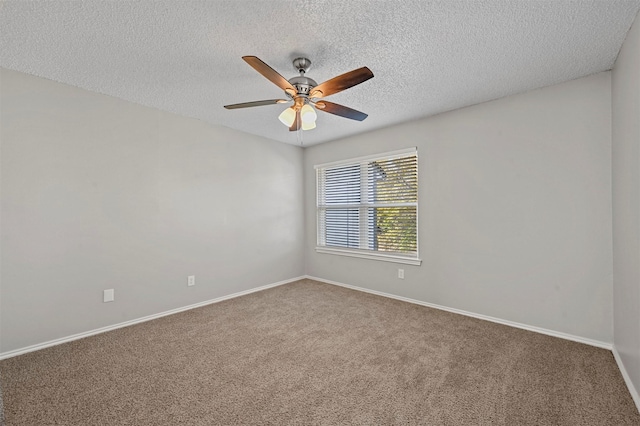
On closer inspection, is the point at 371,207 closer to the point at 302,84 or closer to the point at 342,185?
the point at 342,185

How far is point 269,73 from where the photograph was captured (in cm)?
185

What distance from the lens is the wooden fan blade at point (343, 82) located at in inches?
70.7

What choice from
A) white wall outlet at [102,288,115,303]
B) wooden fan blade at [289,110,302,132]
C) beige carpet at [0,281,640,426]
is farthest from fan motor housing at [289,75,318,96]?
white wall outlet at [102,288,115,303]

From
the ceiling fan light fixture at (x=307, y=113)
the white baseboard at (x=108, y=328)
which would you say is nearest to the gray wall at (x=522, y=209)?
the ceiling fan light fixture at (x=307, y=113)

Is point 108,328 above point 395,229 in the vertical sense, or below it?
below

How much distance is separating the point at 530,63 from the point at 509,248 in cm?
172

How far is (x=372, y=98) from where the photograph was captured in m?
2.96

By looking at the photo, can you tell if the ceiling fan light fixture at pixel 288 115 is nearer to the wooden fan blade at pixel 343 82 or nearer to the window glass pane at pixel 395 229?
the wooden fan blade at pixel 343 82

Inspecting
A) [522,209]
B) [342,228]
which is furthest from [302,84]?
[342,228]

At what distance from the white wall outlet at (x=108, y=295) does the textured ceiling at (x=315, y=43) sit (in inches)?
78.9

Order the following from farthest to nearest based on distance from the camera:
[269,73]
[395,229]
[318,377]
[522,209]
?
[395,229], [522,209], [318,377], [269,73]

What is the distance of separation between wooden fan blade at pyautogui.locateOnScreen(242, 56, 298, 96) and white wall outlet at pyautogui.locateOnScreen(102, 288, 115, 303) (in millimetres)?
2654

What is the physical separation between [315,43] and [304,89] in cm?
32

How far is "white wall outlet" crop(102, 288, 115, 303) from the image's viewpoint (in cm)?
283
